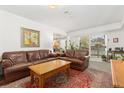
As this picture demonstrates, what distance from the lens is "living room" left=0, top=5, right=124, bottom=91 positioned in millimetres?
2602

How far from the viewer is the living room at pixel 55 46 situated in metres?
2.60

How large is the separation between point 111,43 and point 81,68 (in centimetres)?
344

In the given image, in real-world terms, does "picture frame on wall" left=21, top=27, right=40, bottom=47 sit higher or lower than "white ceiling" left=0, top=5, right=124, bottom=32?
lower

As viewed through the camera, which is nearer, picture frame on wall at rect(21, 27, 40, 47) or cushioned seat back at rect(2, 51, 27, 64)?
cushioned seat back at rect(2, 51, 27, 64)

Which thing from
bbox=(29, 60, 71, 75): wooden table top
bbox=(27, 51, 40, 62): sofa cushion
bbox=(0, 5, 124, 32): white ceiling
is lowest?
bbox=(29, 60, 71, 75): wooden table top

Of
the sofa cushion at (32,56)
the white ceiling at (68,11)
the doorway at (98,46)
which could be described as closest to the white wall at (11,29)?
the white ceiling at (68,11)

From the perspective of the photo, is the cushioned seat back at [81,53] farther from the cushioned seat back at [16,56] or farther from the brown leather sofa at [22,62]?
the cushioned seat back at [16,56]

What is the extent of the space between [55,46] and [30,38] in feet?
6.32

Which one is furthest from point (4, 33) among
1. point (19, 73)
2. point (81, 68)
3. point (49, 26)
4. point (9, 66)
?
point (81, 68)

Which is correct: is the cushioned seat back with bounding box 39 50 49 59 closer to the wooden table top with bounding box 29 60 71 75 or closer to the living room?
the living room

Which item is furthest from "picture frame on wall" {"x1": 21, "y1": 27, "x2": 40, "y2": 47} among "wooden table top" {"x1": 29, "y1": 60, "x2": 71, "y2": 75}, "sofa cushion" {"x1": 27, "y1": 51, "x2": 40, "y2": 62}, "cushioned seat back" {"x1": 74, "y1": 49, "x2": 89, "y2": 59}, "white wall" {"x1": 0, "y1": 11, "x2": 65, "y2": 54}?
"cushioned seat back" {"x1": 74, "y1": 49, "x2": 89, "y2": 59}

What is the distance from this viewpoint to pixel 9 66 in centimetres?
277

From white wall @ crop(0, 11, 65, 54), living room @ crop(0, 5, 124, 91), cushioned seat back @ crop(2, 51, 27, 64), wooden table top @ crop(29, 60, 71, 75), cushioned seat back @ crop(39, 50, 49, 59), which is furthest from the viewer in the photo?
cushioned seat back @ crop(39, 50, 49, 59)
